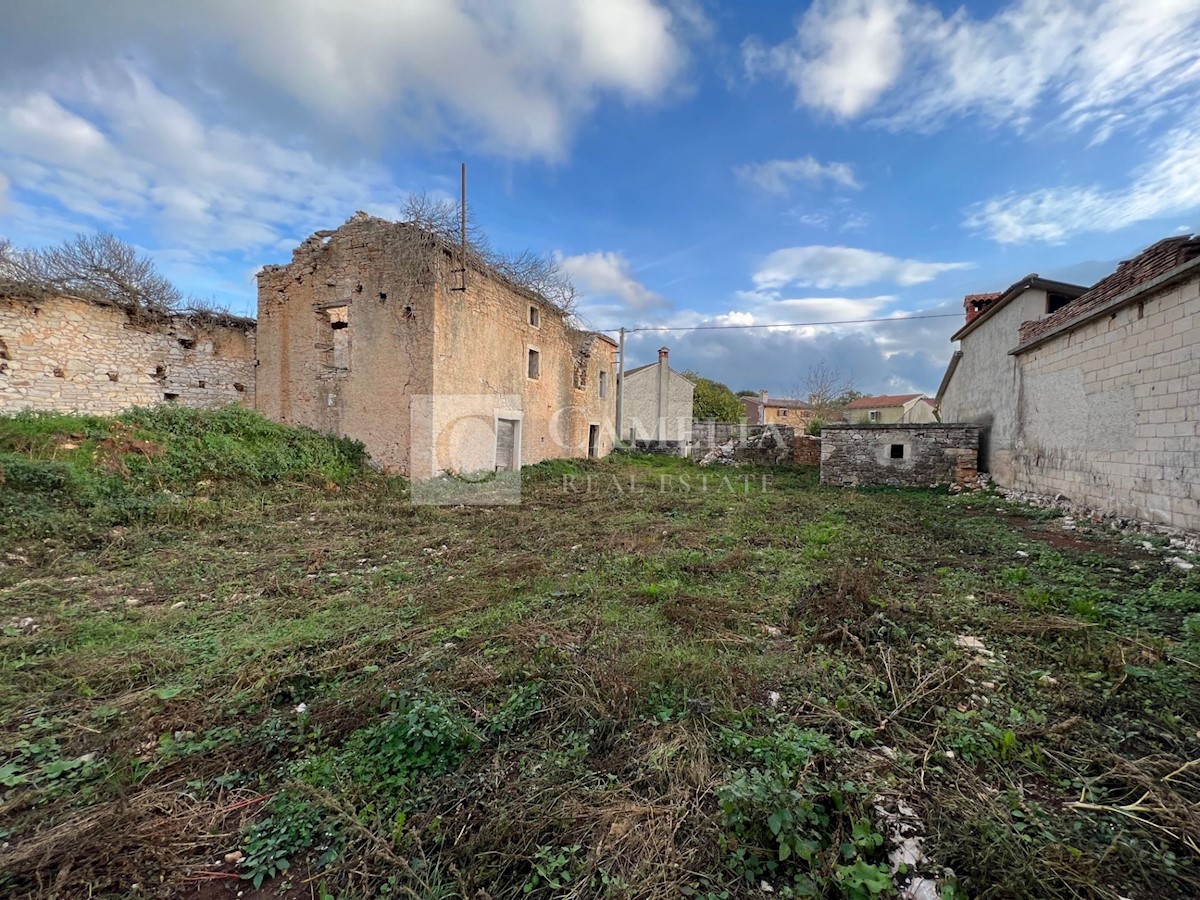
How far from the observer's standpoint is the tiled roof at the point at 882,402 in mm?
39656

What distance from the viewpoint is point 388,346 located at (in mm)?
9375

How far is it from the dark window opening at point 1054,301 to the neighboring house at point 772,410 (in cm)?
2590

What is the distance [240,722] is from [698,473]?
1337 centimetres

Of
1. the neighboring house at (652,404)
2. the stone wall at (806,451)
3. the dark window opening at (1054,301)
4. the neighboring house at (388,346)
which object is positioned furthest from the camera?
the neighboring house at (652,404)

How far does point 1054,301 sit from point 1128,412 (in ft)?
15.1

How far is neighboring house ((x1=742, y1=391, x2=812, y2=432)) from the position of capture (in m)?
36.6

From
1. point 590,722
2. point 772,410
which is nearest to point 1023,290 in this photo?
point 590,722

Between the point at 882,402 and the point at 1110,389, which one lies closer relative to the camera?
the point at 1110,389

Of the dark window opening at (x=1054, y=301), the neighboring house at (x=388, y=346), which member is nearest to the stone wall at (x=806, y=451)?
the dark window opening at (x=1054, y=301)

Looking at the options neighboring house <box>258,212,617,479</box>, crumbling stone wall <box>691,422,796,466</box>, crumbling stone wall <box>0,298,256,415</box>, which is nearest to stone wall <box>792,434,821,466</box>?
crumbling stone wall <box>691,422,796,466</box>

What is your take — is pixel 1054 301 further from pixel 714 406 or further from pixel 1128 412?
pixel 714 406

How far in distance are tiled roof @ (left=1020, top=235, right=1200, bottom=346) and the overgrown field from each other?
352 cm

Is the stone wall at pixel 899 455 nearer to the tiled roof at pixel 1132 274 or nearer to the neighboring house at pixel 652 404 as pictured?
the tiled roof at pixel 1132 274

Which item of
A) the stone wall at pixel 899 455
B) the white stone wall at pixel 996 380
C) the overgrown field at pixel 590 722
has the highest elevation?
the white stone wall at pixel 996 380
